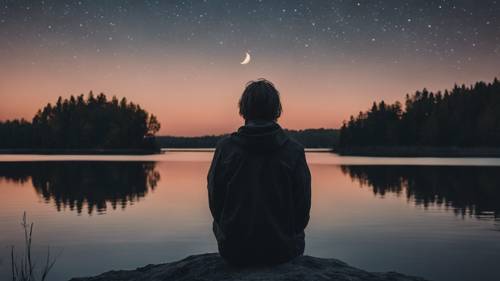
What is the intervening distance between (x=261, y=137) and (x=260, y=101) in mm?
425

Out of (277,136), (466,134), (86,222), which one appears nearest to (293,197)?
(277,136)

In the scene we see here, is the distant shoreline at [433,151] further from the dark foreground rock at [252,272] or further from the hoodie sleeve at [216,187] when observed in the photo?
the hoodie sleeve at [216,187]

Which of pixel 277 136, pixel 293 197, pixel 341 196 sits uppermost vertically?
pixel 277 136

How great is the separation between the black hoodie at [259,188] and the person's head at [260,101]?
0.41 ft

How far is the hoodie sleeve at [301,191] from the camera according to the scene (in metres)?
4.98

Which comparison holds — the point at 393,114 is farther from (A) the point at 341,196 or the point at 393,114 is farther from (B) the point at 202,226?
(B) the point at 202,226

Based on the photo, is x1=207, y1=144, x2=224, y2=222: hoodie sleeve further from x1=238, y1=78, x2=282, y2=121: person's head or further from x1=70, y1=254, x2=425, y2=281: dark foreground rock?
x1=70, y1=254, x2=425, y2=281: dark foreground rock

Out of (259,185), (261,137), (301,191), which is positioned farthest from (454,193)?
(261,137)

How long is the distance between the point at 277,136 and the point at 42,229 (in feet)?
47.5

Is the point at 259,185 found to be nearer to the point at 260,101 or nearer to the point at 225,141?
the point at 225,141

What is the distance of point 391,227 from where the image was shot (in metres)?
17.6

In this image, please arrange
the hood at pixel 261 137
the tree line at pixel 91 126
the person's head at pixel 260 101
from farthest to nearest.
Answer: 1. the tree line at pixel 91 126
2. the person's head at pixel 260 101
3. the hood at pixel 261 137

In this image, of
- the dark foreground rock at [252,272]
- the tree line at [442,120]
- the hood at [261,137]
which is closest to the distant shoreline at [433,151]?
the tree line at [442,120]

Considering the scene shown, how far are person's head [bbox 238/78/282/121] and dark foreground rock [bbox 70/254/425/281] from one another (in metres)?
1.63
